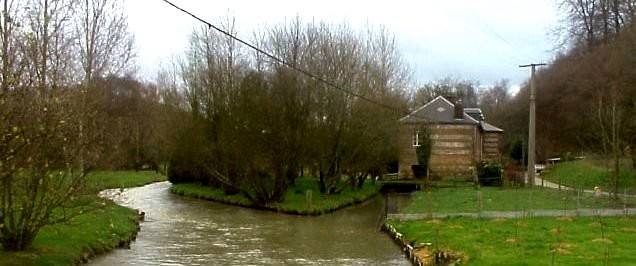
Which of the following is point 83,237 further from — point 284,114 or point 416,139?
point 416,139

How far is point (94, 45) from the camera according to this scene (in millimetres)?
38938

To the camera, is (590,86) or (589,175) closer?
(589,175)

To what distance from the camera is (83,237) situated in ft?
65.1

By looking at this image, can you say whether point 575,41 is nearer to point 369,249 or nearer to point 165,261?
point 369,249

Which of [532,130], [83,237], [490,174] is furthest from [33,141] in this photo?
[490,174]

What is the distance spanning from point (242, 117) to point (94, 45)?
9374mm

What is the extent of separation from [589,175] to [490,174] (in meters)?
6.52

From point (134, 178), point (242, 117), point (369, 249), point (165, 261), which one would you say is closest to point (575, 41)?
point (242, 117)

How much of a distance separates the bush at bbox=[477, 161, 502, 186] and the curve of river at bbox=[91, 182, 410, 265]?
1574 centimetres

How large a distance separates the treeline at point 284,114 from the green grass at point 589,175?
12.5m

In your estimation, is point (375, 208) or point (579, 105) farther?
point (579, 105)

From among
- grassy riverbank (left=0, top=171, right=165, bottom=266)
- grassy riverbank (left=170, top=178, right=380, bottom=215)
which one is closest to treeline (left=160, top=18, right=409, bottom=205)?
grassy riverbank (left=170, top=178, right=380, bottom=215)

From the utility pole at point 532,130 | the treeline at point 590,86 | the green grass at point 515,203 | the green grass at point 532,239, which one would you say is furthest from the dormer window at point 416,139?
the green grass at point 532,239

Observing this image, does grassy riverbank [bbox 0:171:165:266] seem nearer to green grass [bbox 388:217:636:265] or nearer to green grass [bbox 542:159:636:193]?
green grass [bbox 388:217:636:265]
